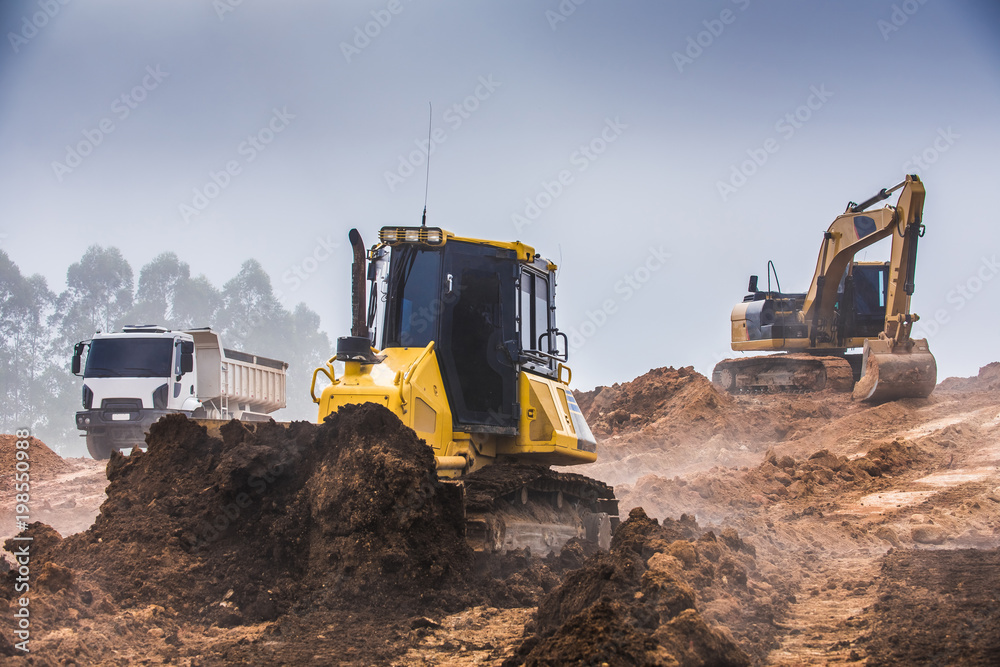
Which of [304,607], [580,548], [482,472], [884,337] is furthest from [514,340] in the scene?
[884,337]

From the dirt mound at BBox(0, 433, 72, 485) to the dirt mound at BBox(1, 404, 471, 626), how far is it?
41.3 ft

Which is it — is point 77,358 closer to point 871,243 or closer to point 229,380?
point 229,380

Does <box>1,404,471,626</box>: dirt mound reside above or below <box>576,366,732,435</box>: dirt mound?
below

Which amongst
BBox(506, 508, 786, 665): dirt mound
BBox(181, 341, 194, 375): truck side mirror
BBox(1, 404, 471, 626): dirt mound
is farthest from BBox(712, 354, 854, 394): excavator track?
BBox(1, 404, 471, 626): dirt mound

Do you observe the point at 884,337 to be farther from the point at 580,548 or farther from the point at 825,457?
the point at 580,548

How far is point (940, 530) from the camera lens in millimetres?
10055

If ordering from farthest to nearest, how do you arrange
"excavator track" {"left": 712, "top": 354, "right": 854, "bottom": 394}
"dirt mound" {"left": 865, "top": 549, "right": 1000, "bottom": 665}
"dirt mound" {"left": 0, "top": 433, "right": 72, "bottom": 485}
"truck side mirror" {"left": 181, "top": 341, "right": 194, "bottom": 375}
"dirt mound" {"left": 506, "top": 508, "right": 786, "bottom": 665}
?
"excavator track" {"left": 712, "top": 354, "right": 854, "bottom": 394}
"truck side mirror" {"left": 181, "top": 341, "right": 194, "bottom": 375}
"dirt mound" {"left": 0, "top": 433, "right": 72, "bottom": 485}
"dirt mound" {"left": 865, "top": 549, "right": 1000, "bottom": 665}
"dirt mound" {"left": 506, "top": 508, "right": 786, "bottom": 665}

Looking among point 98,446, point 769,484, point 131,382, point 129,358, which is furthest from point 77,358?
point 769,484

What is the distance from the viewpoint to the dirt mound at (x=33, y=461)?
17.2 metres

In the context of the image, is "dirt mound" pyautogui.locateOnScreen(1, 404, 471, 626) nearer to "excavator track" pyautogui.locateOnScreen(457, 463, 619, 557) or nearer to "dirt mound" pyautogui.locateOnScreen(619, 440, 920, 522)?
"excavator track" pyautogui.locateOnScreen(457, 463, 619, 557)

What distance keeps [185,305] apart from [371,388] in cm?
4635

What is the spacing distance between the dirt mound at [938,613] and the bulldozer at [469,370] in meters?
2.83

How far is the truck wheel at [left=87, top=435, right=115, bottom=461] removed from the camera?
18188 mm

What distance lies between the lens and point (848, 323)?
67.5 feet
